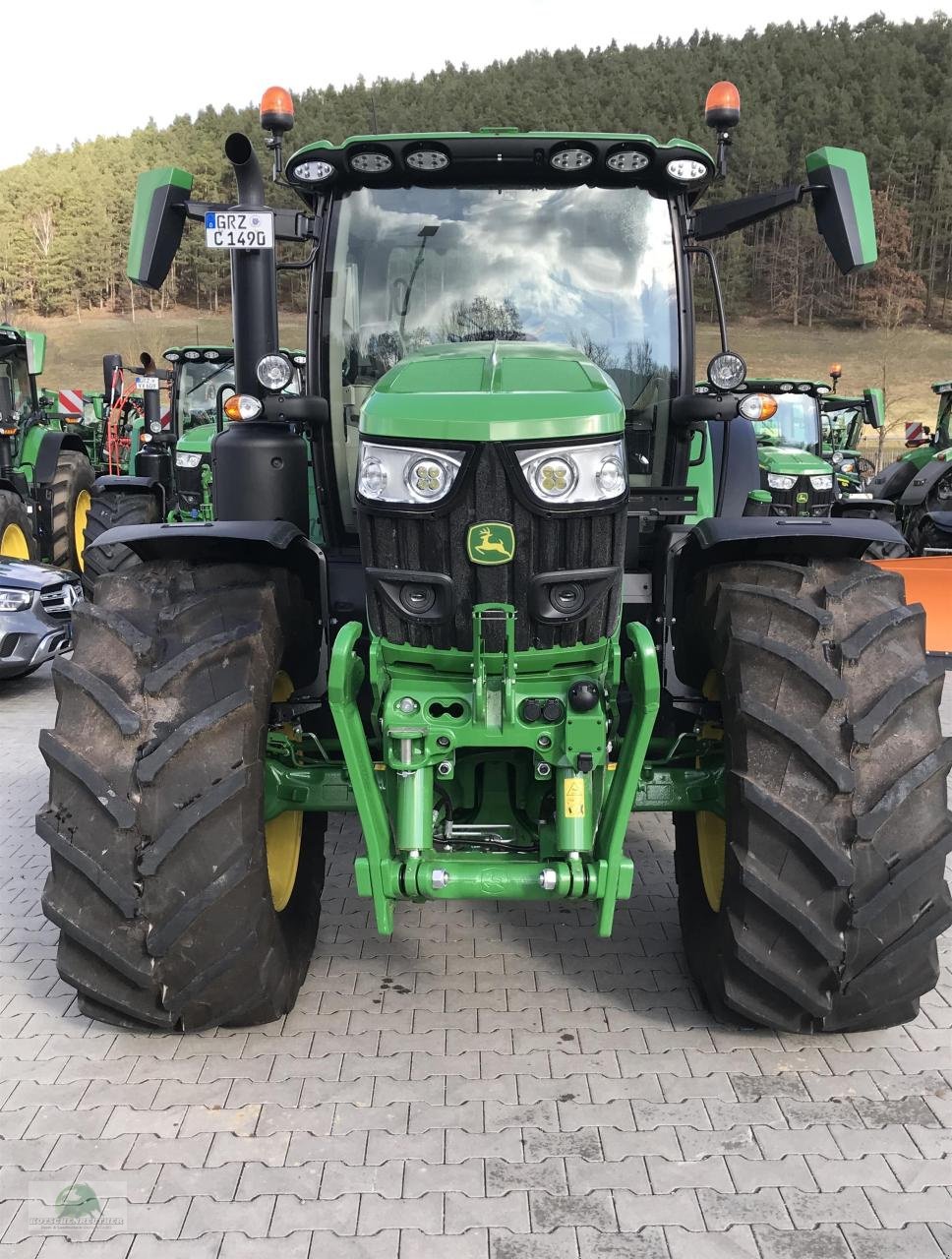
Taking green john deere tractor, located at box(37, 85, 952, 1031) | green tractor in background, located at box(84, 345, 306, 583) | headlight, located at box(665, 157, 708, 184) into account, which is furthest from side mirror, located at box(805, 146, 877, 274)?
green tractor in background, located at box(84, 345, 306, 583)

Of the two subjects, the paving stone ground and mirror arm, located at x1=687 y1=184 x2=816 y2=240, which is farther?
mirror arm, located at x1=687 y1=184 x2=816 y2=240

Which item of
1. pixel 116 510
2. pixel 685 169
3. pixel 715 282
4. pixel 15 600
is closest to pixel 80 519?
pixel 116 510

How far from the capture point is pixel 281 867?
393cm

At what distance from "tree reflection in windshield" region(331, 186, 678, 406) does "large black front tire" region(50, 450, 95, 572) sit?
331 inches

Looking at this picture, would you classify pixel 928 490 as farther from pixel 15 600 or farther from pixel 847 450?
pixel 15 600

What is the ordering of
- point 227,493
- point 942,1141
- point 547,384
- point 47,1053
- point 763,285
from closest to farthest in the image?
point 942,1141
point 547,384
point 47,1053
point 227,493
point 763,285

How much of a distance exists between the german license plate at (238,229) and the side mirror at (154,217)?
12cm

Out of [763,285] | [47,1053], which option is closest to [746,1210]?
[47,1053]

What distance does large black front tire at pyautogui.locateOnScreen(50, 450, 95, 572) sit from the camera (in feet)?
39.1

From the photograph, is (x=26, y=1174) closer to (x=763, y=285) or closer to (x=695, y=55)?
(x=763, y=285)

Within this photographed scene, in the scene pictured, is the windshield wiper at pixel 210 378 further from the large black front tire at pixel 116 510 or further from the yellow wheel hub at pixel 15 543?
the yellow wheel hub at pixel 15 543

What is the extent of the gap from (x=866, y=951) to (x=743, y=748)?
24.7 inches

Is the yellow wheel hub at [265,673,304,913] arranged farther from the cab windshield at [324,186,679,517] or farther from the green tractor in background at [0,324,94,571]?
the green tractor in background at [0,324,94,571]

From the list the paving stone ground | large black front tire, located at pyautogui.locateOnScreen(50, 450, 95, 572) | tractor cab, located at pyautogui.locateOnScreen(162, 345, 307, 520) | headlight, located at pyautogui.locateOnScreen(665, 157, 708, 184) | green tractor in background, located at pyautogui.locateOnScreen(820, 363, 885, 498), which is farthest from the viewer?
green tractor in background, located at pyautogui.locateOnScreen(820, 363, 885, 498)
